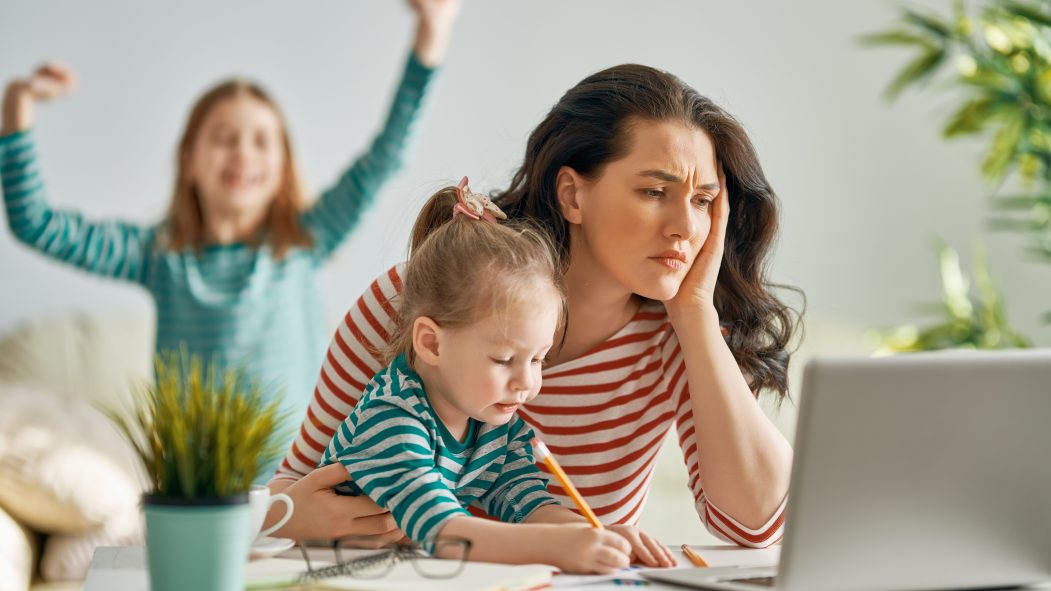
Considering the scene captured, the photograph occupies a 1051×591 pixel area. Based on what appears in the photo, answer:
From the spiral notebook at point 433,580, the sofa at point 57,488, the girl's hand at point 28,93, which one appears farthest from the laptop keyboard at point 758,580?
the girl's hand at point 28,93

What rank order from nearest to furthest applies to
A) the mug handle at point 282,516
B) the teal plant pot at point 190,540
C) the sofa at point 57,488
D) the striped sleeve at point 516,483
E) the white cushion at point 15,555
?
the teal plant pot at point 190,540
the mug handle at point 282,516
the striped sleeve at point 516,483
the white cushion at point 15,555
the sofa at point 57,488

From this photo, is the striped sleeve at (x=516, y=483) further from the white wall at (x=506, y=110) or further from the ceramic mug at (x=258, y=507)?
the white wall at (x=506, y=110)

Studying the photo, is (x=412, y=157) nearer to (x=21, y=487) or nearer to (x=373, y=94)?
(x=373, y=94)

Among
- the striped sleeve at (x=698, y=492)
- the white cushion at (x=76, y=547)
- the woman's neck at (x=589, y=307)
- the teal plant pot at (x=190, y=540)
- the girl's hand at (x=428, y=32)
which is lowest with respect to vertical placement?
the white cushion at (x=76, y=547)

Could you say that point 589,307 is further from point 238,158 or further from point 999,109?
point 999,109

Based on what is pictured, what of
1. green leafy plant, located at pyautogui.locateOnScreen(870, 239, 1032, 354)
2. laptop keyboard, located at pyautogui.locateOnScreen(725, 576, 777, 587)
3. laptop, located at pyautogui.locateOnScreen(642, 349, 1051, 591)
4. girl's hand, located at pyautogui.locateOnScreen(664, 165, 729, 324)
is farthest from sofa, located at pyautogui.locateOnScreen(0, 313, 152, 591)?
green leafy plant, located at pyautogui.locateOnScreen(870, 239, 1032, 354)

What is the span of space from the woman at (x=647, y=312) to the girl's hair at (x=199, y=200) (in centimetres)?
138

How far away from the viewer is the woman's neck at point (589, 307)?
153 centimetres

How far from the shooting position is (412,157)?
131 inches

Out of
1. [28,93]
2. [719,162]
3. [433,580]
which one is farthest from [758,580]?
[28,93]

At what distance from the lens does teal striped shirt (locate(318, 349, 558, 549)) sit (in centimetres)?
110

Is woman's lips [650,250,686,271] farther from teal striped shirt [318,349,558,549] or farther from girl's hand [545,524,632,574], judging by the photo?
girl's hand [545,524,632,574]

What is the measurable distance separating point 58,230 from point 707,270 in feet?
6.12

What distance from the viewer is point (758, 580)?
106 cm
